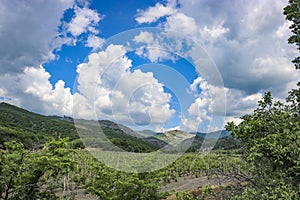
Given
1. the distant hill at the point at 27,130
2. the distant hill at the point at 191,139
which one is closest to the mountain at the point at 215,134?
the distant hill at the point at 191,139

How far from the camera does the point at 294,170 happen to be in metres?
6.22

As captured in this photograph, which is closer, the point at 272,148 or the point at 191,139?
the point at 272,148

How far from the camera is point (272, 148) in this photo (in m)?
6.23

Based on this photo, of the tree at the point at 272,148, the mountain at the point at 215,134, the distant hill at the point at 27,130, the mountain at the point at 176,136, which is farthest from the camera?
the distant hill at the point at 27,130

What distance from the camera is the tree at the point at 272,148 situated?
20.0 ft

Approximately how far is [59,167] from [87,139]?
158 centimetres

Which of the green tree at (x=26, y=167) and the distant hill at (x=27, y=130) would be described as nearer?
the green tree at (x=26, y=167)

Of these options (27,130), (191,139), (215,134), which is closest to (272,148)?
(215,134)

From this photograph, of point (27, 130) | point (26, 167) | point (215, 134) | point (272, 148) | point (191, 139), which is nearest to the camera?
point (272, 148)

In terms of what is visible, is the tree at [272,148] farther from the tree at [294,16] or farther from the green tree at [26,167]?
the green tree at [26,167]

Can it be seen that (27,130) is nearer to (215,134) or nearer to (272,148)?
(215,134)

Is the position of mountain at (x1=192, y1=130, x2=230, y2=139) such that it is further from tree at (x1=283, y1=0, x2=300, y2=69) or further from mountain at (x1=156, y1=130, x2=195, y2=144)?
tree at (x1=283, y1=0, x2=300, y2=69)

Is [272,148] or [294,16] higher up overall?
[294,16]

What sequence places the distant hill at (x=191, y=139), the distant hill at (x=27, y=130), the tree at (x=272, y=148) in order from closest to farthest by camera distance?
the tree at (x=272, y=148)
the distant hill at (x=191, y=139)
the distant hill at (x=27, y=130)
